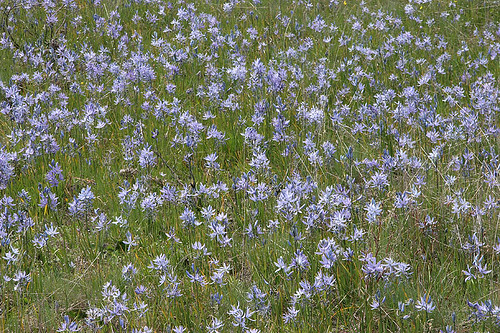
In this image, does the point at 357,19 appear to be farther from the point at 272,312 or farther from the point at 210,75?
the point at 272,312

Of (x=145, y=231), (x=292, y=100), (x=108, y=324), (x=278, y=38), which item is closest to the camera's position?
(x=108, y=324)

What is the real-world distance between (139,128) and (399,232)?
2.06 m

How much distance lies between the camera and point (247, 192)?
3.20 m

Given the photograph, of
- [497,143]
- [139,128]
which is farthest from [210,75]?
[497,143]

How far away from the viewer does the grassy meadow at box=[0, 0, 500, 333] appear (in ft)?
8.52

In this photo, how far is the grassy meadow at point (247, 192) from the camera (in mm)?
2598

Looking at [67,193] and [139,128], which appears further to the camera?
[139,128]

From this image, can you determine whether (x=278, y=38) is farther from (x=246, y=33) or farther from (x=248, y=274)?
(x=248, y=274)

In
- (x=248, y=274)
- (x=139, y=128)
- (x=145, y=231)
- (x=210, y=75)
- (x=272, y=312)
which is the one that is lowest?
(x=272, y=312)

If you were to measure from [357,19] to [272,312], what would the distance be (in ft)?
16.7

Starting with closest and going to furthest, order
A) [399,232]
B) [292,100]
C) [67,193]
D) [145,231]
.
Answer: [399,232]
[145,231]
[67,193]
[292,100]

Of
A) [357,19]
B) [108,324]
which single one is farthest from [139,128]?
[357,19]

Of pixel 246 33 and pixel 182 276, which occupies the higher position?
pixel 246 33

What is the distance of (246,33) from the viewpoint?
21.5 ft
